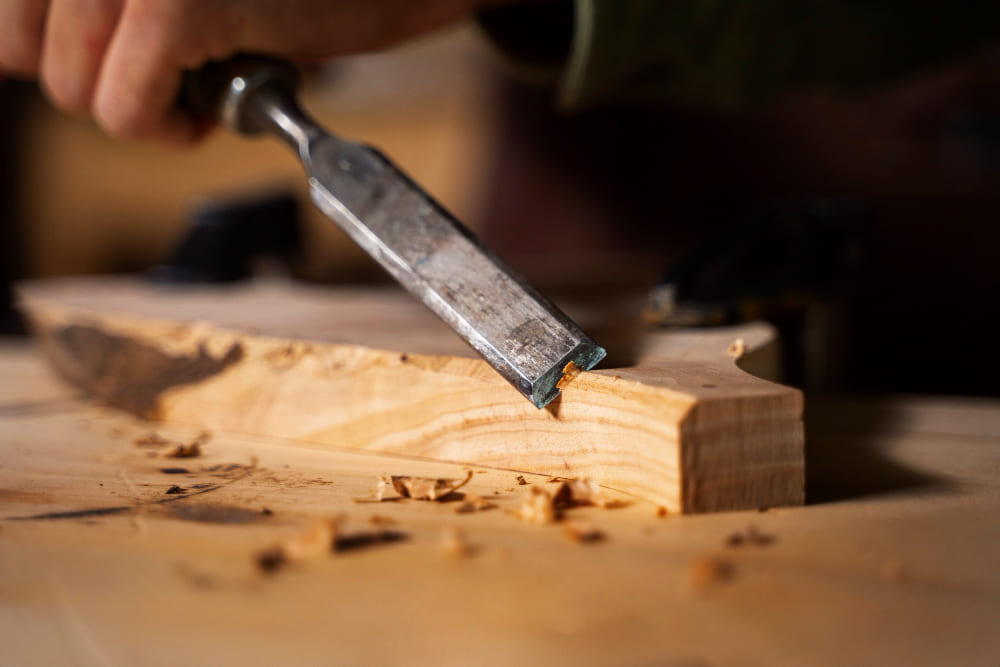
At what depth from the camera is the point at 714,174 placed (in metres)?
1.43

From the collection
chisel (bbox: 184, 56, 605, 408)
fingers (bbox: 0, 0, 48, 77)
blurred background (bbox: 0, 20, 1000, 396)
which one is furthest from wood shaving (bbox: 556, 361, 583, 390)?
fingers (bbox: 0, 0, 48, 77)

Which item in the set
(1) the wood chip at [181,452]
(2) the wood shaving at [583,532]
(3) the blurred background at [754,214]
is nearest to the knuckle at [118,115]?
(3) the blurred background at [754,214]

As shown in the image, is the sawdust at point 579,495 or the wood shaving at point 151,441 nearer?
the sawdust at point 579,495

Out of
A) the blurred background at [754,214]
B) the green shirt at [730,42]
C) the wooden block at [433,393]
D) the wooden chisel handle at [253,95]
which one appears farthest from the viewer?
the green shirt at [730,42]

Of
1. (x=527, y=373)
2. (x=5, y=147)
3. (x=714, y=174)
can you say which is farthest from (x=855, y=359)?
(x=5, y=147)

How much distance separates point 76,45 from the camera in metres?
0.76

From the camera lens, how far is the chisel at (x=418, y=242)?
0.50m

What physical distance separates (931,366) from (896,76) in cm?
46

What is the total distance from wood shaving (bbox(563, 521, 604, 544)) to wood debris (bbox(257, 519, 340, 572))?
0.12 meters

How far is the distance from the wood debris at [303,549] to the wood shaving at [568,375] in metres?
0.17

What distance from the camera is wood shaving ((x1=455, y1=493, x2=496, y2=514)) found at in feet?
1.50

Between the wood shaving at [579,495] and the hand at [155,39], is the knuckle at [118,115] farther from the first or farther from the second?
the wood shaving at [579,495]

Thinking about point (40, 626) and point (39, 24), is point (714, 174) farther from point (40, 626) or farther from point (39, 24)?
point (40, 626)

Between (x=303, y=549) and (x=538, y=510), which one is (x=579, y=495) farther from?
(x=303, y=549)
